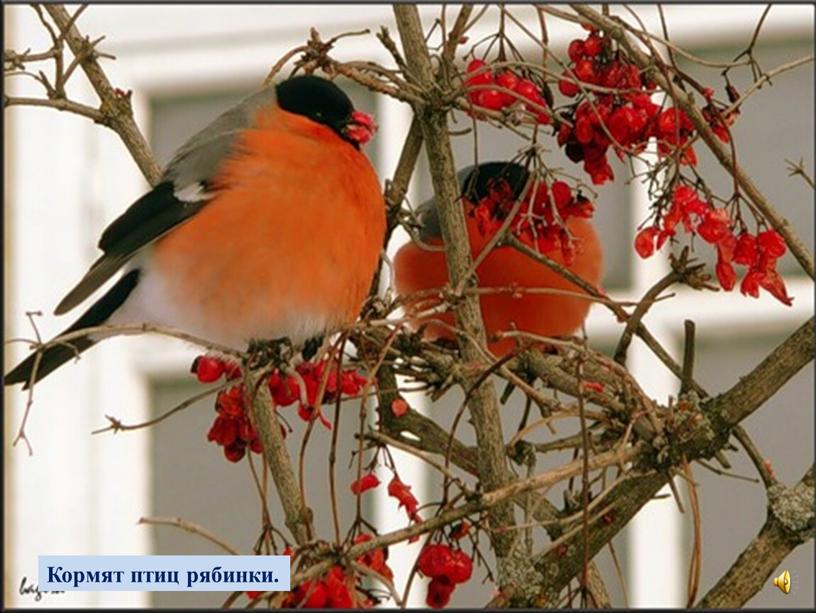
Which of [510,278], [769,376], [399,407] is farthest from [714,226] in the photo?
[510,278]

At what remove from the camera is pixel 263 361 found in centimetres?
101

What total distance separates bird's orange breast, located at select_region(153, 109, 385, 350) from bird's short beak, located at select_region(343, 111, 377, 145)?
0.16 ft

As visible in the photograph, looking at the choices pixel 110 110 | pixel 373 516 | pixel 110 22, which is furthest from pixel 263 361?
pixel 110 22

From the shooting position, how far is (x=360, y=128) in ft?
4.10

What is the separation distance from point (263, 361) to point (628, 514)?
0.25m

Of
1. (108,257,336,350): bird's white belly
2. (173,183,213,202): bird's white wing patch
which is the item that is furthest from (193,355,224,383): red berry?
(173,183,213,202): bird's white wing patch

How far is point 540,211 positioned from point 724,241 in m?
0.14

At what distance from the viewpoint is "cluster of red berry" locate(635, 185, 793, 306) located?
0.96m

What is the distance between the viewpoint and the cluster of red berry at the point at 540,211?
1047mm

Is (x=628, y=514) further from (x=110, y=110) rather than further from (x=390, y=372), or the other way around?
(x=110, y=110)

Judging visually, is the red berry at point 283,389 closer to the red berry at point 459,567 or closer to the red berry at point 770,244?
the red berry at point 459,567

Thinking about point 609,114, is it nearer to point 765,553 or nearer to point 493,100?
point 493,100

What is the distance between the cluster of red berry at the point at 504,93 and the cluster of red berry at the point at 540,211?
2.4 inches

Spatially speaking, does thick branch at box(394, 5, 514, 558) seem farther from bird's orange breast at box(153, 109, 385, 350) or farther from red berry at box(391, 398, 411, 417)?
bird's orange breast at box(153, 109, 385, 350)
